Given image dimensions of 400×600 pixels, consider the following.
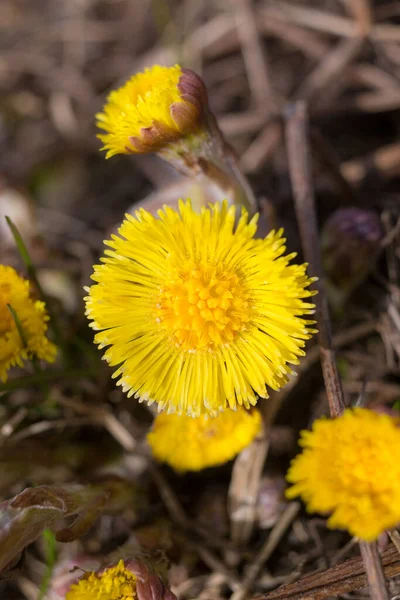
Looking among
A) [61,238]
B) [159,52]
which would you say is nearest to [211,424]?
[61,238]

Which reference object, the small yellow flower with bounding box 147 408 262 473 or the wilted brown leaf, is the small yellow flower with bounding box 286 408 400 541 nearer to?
the small yellow flower with bounding box 147 408 262 473

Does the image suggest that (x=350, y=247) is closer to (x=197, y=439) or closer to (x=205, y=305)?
(x=205, y=305)

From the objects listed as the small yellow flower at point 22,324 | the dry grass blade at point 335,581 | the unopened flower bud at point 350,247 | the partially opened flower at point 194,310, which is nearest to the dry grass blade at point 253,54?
the unopened flower bud at point 350,247

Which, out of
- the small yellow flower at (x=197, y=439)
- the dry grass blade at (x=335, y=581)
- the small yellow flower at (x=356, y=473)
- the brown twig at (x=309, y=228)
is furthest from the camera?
the small yellow flower at (x=197, y=439)

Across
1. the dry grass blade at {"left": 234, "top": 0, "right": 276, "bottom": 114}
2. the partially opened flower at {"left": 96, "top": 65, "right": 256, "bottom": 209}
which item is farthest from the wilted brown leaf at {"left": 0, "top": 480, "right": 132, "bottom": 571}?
the dry grass blade at {"left": 234, "top": 0, "right": 276, "bottom": 114}

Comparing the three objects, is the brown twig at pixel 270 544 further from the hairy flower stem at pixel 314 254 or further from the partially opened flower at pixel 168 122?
the partially opened flower at pixel 168 122

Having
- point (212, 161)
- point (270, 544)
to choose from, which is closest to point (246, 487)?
point (270, 544)
